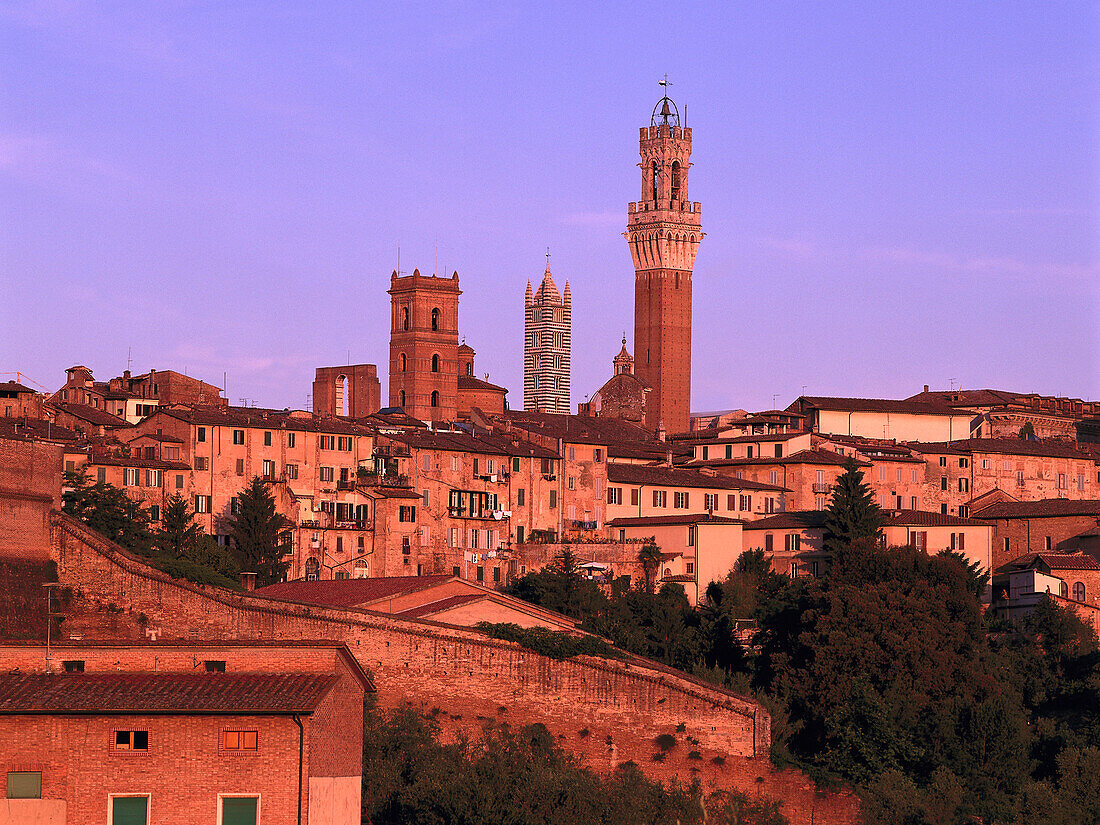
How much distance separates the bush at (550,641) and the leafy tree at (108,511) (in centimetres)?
1273

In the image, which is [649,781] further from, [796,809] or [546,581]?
[546,581]

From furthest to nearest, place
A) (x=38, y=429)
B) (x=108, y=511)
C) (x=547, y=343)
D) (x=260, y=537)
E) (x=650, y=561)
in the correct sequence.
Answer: (x=547, y=343)
(x=650, y=561)
(x=38, y=429)
(x=260, y=537)
(x=108, y=511)

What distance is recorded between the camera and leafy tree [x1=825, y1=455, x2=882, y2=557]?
63.1m

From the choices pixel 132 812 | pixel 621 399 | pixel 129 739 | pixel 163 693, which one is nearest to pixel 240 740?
pixel 163 693

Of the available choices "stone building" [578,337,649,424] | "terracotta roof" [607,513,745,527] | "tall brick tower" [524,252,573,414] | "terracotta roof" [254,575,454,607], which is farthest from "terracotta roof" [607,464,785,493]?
"tall brick tower" [524,252,573,414]

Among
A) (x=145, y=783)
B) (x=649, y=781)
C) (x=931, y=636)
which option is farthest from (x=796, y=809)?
(x=145, y=783)

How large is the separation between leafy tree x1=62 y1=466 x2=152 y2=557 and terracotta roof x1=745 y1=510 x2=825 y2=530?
20.1 meters

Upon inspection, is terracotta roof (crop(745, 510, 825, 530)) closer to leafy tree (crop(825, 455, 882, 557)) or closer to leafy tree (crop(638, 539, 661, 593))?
leafy tree (crop(825, 455, 882, 557))

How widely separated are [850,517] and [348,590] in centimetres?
1872

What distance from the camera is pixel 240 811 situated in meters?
30.8

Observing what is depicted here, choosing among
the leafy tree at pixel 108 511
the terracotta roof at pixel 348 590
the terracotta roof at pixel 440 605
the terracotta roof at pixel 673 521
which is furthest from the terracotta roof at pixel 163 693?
the terracotta roof at pixel 673 521

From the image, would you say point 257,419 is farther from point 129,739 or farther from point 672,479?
point 129,739

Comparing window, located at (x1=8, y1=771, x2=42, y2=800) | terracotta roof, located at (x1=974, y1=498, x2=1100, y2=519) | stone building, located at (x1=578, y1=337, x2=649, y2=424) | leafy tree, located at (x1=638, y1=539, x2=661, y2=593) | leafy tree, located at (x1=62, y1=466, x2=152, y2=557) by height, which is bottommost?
window, located at (x1=8, y1=771, x2=42, y2=800)

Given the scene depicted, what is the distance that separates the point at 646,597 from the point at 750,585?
3.49 m
